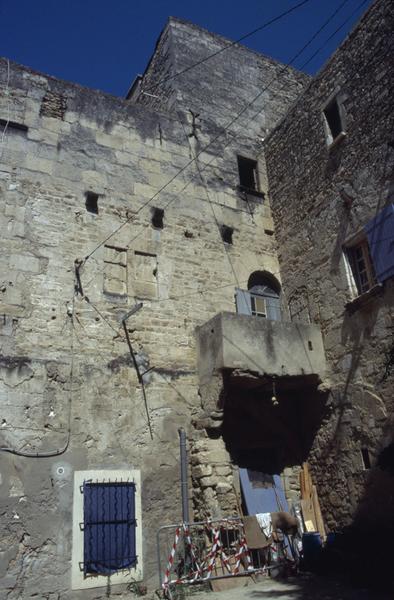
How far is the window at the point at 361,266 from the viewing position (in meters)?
8.46

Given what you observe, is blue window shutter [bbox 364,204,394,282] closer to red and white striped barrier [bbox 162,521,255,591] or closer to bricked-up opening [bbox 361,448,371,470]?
bricked-up opening [bbox 361,448,371,470]

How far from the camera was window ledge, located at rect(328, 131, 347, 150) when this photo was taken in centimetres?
909

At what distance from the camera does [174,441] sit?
26.3 ft

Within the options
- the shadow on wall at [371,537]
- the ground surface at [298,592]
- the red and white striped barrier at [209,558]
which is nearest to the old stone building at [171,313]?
the shadow on wall at [371,537]

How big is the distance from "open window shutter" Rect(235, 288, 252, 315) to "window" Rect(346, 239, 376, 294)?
2027mm

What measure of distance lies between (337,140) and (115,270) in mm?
4517

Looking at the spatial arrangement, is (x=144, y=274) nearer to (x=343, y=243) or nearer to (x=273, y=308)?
(x=273, y=308)

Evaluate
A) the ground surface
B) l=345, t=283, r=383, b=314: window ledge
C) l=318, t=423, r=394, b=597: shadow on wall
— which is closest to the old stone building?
l=345, t=283, r=383, b=314: window ledge

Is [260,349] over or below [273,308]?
below

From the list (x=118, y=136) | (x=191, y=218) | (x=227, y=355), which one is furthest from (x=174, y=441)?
(x=118, y=136)

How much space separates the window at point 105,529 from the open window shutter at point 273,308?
4259 millimetres

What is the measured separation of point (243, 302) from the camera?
9.77 meters

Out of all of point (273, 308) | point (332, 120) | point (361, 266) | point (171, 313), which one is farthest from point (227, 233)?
point (332, 120)

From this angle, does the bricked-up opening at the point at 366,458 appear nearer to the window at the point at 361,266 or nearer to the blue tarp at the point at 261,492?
the blue tarp at the point at 261,492
